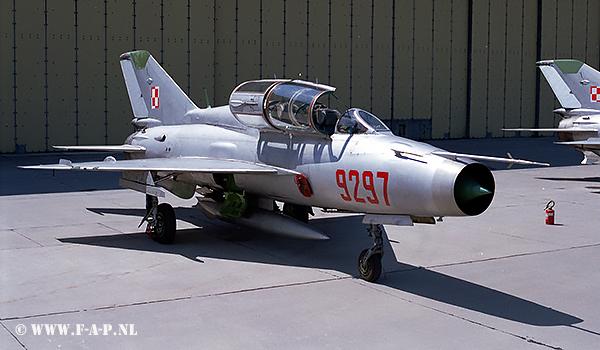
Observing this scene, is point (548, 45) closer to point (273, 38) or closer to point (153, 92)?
point (273, 38)

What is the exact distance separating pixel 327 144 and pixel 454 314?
2.98m

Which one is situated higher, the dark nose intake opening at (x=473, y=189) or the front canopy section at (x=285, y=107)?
the front canopy section at (x=285, y=107)

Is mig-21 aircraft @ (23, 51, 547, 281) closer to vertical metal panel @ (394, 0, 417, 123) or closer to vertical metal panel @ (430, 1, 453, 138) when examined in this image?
vertical metal panel @ (394, 0, 417, 123)

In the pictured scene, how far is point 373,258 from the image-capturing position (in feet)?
26.2

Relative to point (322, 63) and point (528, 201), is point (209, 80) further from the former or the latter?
point (528, 201)

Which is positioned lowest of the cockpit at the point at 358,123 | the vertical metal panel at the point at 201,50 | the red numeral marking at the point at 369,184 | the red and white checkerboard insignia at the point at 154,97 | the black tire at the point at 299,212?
the black tire at the point at 299,212

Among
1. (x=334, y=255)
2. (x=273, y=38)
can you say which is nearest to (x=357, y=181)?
(x=334, y=255)

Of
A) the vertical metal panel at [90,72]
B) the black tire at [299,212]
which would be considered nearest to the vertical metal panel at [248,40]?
the vertical metal panel at [90,72]

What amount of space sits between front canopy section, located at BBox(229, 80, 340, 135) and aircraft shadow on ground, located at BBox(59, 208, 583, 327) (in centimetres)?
182

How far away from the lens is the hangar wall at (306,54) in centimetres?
2362

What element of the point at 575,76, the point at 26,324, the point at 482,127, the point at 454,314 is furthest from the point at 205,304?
the point at 482,127

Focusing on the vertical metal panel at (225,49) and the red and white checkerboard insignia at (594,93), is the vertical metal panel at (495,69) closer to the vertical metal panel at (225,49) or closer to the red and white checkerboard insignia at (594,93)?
the vertical metal panel at (225,49)

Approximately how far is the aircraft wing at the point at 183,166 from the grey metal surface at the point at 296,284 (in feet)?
3.95

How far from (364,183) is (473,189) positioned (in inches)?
56.4
